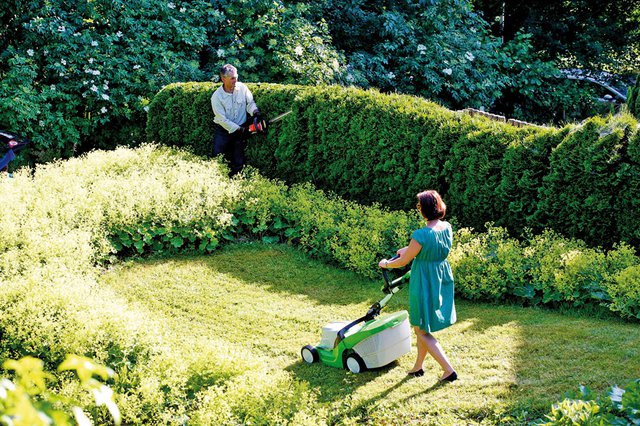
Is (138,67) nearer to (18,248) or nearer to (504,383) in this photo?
(18,248)

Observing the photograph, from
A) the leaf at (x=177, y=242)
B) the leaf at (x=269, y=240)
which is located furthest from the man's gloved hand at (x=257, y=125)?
the leaf at (x=177, y=242)

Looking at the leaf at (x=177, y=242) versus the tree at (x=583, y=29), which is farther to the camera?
the tree at (x=583, y=29)

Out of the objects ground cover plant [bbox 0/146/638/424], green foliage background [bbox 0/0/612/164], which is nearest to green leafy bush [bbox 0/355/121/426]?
ground cover plant [bbox 0/146/638/424]

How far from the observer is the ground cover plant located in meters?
4.98

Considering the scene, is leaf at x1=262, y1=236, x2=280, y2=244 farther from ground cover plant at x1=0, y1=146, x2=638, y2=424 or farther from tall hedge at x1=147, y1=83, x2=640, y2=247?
tall hedge at x1=147, y1=83, x2=640, y2=247

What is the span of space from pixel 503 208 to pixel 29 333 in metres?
4.86

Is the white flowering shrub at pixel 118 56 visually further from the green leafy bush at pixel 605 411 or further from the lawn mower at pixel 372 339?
the green leafy bush at pixel 605 411

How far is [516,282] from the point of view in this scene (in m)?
6.68

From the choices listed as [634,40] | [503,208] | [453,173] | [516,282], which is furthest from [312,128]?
[634,40]

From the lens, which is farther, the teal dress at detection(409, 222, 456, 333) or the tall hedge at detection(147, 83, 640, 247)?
the tall hedge at detection(147, 83, 640, 247)

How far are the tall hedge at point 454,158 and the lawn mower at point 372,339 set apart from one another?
270 centimetres

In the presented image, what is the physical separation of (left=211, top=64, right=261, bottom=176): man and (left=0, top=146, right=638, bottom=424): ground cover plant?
0.46 m

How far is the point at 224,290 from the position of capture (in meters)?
7.26

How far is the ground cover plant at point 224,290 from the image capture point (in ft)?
16.3
